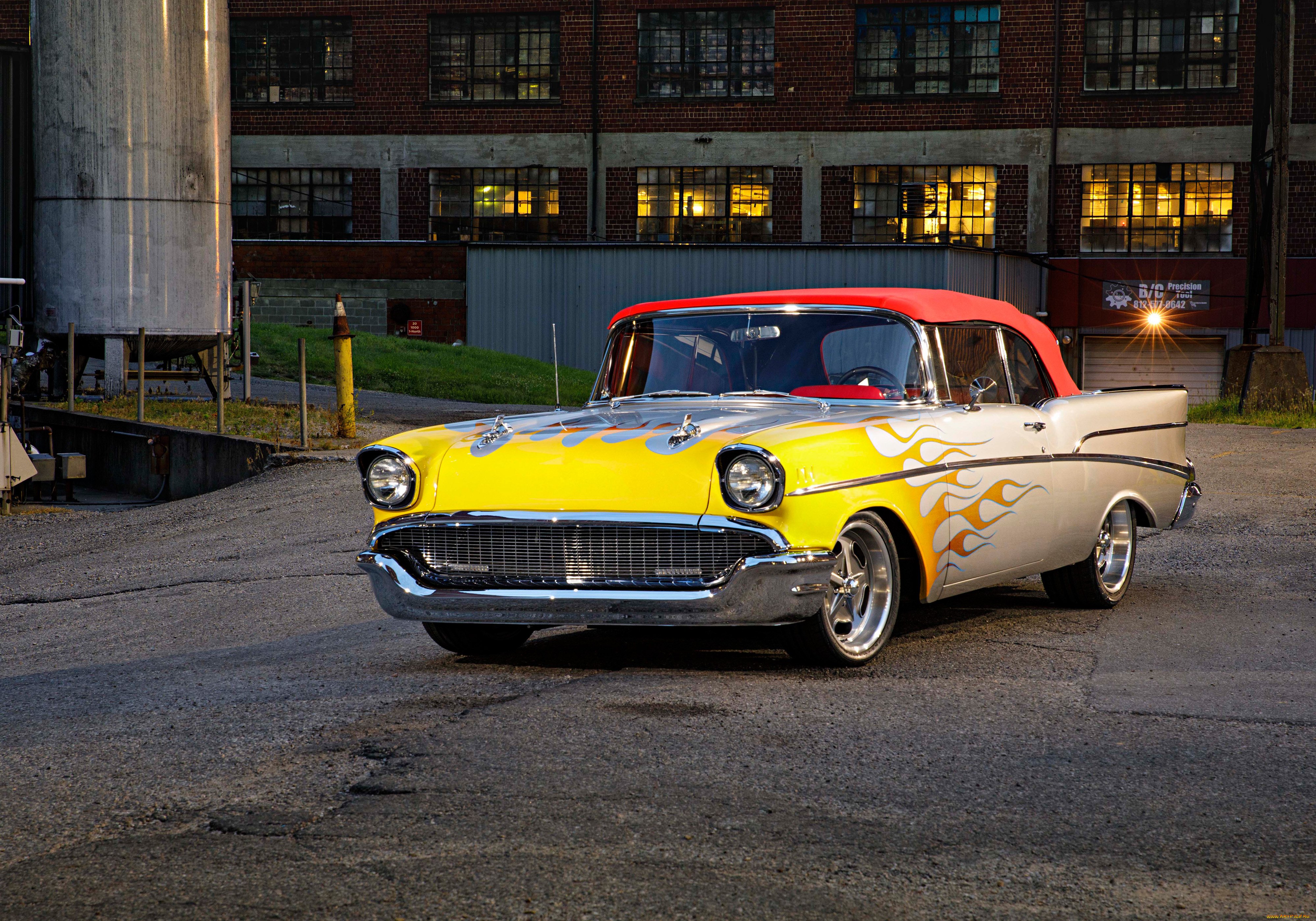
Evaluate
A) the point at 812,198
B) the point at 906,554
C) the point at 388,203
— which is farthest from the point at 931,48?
the point at 906,554

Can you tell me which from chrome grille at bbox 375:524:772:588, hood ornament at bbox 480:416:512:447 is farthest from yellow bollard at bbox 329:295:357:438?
chrome grille at bbox 375:524:772:588

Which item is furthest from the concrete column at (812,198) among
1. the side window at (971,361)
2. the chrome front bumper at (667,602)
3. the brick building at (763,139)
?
the chrome front bumper at (667,602)

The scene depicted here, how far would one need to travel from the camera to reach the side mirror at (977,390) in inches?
259

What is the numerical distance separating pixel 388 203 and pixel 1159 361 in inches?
774

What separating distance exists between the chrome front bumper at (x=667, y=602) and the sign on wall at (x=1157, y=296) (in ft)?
109

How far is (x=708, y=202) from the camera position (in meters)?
37.9

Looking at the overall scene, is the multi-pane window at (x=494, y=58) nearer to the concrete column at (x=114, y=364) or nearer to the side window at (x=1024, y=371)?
the concrete column at (x=114, y=364)

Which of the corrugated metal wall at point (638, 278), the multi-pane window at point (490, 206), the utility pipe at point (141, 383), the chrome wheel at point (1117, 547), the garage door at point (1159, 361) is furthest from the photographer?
the multi-pane window at point (490, 206)

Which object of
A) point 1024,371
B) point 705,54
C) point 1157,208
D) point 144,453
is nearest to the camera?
point 1024,371

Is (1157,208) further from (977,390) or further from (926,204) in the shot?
(977,390)

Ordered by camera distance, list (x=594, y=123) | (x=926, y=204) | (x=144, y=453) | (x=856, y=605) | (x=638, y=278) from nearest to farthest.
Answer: (x=856, y=605) < (x=144, y=453) < (x=638, y=278) < (x=926, y=204) < (x=594, y=123)

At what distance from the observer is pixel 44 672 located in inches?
264

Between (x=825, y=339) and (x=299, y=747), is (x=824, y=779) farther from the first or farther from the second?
(x=825, y=339)

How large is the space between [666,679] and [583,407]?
6.54 feet
